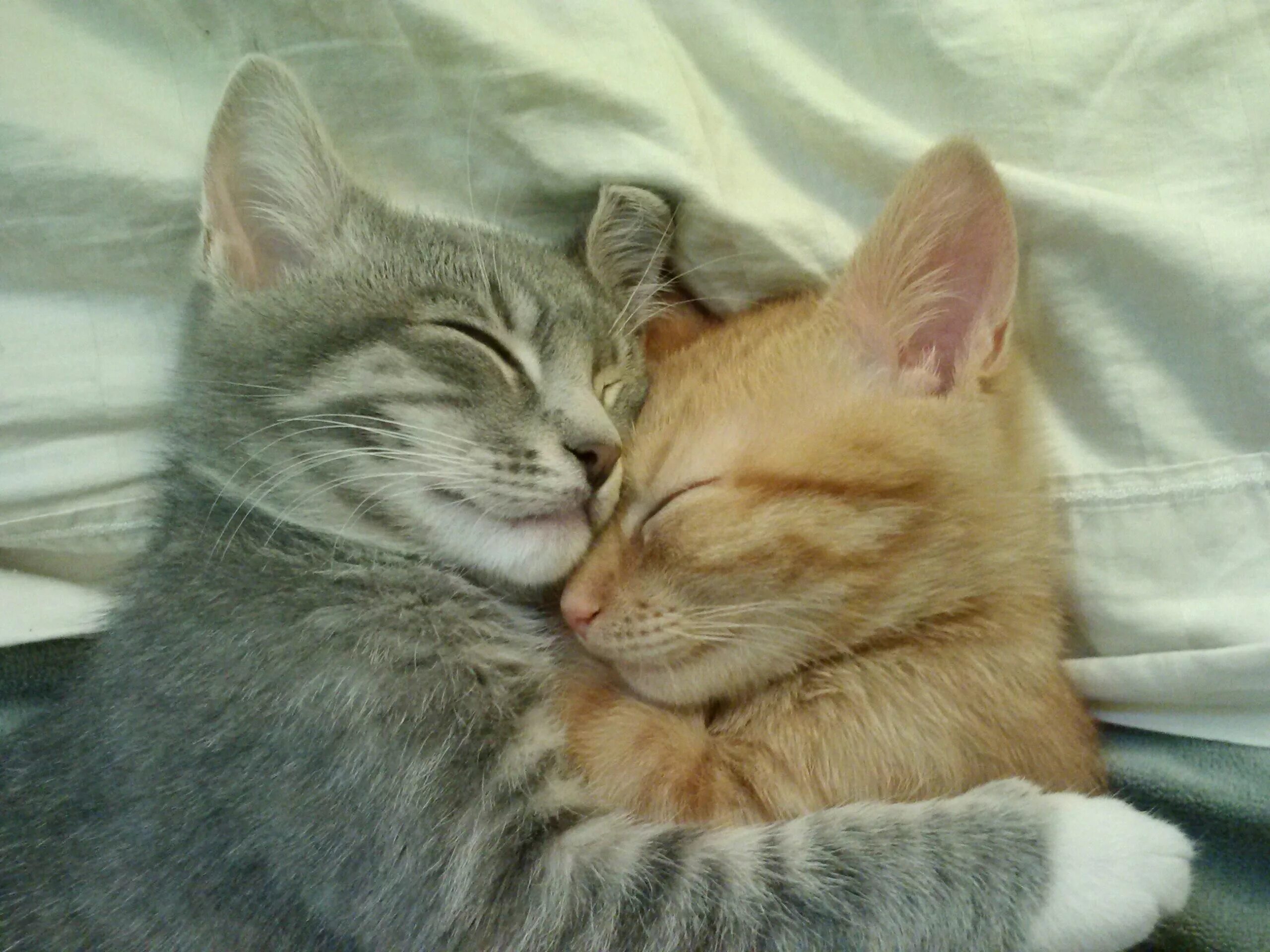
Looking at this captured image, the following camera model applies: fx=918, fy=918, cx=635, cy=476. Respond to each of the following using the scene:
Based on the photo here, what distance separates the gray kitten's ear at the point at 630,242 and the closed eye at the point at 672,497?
30 centimetres

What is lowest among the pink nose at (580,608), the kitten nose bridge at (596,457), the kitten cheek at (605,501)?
the pink nose at (580,608)

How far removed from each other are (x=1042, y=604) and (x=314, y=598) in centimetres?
77

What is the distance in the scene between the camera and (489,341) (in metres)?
1.02

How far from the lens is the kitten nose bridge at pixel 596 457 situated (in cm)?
95

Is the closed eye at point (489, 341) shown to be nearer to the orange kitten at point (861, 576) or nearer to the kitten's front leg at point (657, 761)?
the orange kitten at point (861, 576)

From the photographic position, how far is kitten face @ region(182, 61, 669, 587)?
941 millimetres

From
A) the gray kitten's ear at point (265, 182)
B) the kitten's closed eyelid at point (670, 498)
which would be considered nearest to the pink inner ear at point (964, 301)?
the kitten's closed eyelid at point (670, 498)

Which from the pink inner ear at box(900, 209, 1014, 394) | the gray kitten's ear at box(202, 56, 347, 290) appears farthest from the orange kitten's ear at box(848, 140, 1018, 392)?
the gray kitten's ear at box(202, 56, 347, 290)

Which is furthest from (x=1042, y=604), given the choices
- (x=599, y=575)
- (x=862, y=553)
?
(x=599, y=575)

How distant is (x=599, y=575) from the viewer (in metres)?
0.97

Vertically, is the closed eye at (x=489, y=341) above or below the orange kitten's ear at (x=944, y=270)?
below

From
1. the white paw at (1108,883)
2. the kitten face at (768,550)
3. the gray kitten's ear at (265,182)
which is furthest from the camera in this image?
the gray kitten's ear at (265,182)

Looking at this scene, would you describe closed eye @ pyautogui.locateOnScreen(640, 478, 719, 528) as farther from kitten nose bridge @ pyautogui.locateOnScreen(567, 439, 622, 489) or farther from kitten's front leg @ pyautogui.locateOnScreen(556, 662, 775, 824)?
kitten's front leg @ pyautogui.locateOnScreen(556, 662, 775, 824)

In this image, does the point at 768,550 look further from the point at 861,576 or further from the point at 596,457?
the point at 596,457
